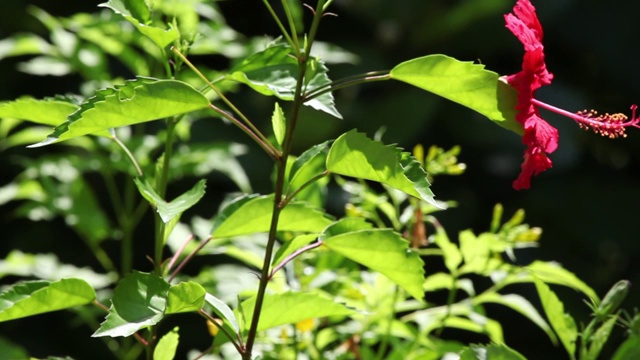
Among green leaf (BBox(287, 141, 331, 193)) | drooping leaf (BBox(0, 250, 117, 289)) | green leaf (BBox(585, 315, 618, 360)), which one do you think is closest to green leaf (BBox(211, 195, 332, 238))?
green leaf (BBox(287, 141, 331, 193))

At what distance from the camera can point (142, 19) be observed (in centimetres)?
75

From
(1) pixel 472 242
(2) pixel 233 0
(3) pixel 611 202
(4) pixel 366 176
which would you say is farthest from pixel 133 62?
(3) pixel 611 202

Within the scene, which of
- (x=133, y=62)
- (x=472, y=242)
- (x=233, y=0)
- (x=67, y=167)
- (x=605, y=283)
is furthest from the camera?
(x=233, y=0)

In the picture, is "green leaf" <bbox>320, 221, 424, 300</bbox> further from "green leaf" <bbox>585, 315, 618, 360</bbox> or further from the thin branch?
"green leaf" <bbox>585, 315, 618, 360</bbox>

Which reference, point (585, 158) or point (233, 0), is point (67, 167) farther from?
point (585, 158)

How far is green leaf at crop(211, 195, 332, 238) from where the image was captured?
789 millimetres

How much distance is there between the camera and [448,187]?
7.86ft

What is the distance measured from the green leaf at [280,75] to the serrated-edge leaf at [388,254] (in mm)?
96

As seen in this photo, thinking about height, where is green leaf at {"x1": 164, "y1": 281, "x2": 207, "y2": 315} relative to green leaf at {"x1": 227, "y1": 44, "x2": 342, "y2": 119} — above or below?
below

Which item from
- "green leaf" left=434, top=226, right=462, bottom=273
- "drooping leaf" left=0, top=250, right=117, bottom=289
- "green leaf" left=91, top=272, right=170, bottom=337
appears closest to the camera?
"green leaf" left=91, top=272, right=170, bottom=337

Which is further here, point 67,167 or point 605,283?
point 605,283

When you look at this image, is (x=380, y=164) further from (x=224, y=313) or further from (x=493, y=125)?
(x=493, y=125)

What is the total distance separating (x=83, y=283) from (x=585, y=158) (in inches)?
75.1

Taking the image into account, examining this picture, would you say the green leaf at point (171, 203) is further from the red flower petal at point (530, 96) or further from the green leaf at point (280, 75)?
the red flower petal at point (530, 96)
